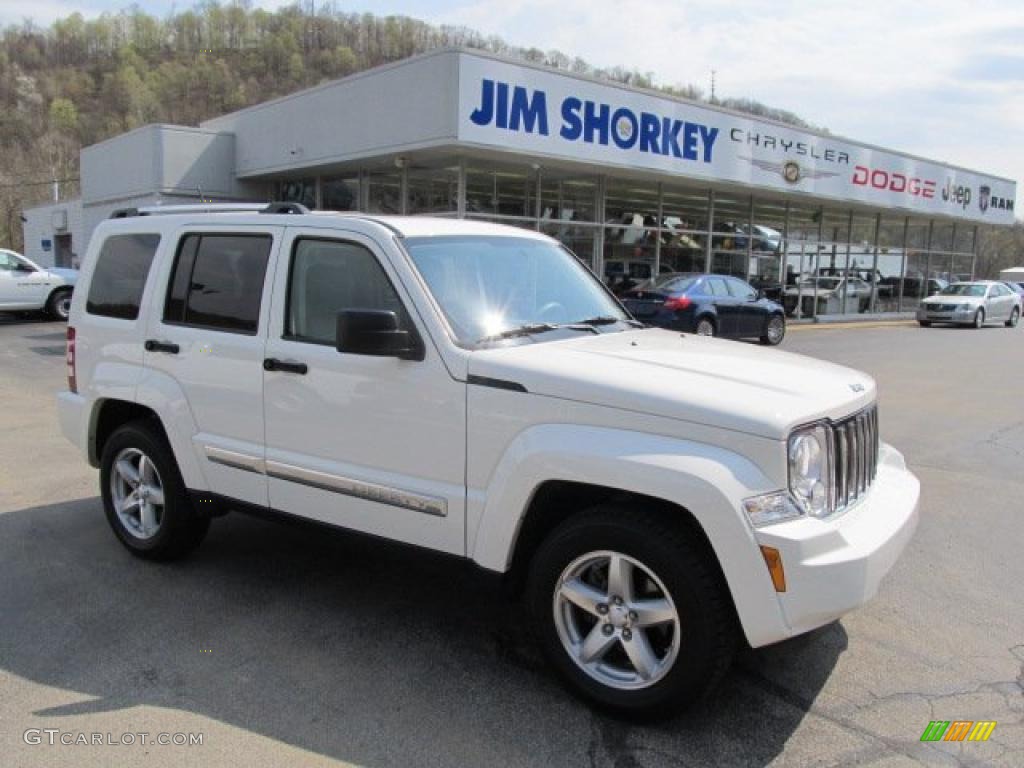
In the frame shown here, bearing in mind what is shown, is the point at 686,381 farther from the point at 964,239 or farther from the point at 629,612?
the point at 964,239

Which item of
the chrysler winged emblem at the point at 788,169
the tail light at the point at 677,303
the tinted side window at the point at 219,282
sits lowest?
the tail light at the point at 677,303

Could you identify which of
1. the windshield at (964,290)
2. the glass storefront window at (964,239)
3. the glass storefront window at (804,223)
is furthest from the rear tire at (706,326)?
the glass storefront window at (964,239)

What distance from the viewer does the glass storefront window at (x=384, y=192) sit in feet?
62.9

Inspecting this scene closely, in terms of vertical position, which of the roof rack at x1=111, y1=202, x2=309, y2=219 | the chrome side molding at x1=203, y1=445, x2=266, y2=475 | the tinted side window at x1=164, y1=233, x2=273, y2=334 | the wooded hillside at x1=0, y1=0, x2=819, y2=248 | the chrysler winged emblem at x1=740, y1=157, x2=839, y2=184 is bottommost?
the chrome side molding at x1=203, y1=445, x2=266, y2=475

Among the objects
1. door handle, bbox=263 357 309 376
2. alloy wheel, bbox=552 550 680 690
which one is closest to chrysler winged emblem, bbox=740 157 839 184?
door handle, bbox=263 357 309 376

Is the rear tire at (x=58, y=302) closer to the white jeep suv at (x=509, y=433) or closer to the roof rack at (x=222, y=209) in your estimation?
the roof rack at (x=222, y=209)

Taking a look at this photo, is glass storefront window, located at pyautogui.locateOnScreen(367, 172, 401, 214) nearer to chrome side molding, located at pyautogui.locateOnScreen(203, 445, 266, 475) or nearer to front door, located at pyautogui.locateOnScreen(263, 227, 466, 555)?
chrome side molding, located at pyautogui.locateOnScreen(203, 445, 266, 475)

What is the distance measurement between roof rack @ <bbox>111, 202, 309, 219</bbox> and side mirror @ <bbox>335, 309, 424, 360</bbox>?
1062mm

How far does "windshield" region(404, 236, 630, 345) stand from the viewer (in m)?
3.73

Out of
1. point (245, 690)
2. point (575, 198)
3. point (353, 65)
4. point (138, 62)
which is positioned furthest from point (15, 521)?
point (138, 62)

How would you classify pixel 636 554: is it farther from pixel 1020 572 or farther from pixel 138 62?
pixel 138 62

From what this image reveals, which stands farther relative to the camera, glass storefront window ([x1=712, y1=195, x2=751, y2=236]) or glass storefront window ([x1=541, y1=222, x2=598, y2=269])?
glass storefront window ([x1=712, y1=195, x2=751, y2=236])

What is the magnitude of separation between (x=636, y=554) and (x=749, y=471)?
Result: 51 centimetres

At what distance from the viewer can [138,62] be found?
91188 millimetres
